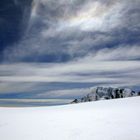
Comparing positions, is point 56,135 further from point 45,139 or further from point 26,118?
point 26,118

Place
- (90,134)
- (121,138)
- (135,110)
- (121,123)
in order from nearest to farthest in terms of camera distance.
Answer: (121,138)
(90,134)
(121,123)
(135,110)

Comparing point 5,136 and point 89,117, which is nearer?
point 5,136

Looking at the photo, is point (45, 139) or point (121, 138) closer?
point (121, 138)

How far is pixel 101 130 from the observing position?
7.45 metres

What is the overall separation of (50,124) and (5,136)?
169cm

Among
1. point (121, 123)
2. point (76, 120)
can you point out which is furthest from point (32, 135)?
point (121, 123)

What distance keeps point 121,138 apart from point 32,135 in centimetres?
290

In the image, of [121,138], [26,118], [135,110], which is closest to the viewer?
[121,138]

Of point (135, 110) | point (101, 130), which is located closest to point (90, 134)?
point (101, 130)

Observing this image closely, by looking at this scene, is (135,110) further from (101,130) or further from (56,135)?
(56,135)

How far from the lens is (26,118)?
10930 mm

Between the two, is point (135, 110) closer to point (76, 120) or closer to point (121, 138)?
point (76, 120)

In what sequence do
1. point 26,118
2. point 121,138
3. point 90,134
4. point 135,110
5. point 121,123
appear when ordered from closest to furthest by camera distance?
point 121,138 < point 90,134 < point 121,123 < point 135,110 < point 26,118

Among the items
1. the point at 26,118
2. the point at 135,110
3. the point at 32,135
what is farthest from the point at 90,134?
the point at 26,118
